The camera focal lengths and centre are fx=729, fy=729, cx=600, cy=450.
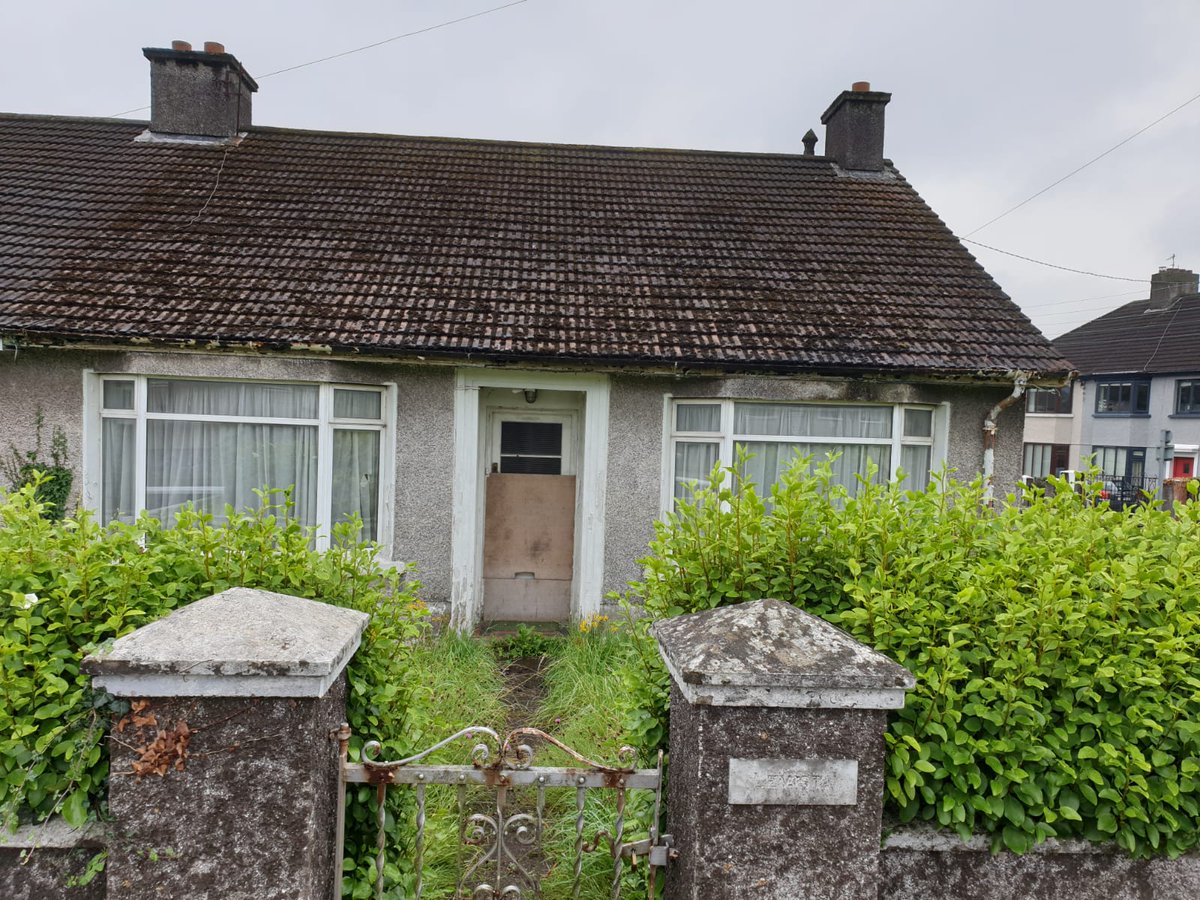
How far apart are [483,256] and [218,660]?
20.7ft

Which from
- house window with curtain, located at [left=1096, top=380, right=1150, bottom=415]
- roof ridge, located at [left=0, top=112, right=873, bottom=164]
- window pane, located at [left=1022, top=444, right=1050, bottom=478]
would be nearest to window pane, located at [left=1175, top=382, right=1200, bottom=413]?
house window with curtain, located at [left=1096, top=380, right=1150, bottom=415]

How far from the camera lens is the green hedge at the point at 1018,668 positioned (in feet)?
7.71

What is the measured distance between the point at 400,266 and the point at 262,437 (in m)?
2.20

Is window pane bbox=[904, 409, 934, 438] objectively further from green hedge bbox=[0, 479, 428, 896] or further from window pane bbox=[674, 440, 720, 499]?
green hedge bbox=[0, 479, 428, 896]

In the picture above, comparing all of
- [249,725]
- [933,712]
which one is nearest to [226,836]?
[249,725]

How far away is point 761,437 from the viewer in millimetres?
7008

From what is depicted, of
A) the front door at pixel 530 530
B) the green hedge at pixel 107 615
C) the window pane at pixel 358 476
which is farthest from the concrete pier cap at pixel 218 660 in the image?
the front door at pixel 530 530

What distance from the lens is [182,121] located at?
950 centimetres

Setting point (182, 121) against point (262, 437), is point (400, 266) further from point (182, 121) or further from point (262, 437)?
point (182, 121)

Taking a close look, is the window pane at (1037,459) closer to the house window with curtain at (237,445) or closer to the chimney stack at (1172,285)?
the chimney stack at (1172,285)

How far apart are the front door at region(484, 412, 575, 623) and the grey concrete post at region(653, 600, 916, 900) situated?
5269 millimetres

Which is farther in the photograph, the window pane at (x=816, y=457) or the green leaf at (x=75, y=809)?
the window pane at (x=816, y=457)

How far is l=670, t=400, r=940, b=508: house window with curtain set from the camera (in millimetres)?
7012

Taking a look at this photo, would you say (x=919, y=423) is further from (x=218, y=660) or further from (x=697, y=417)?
(x=218, y=660)
